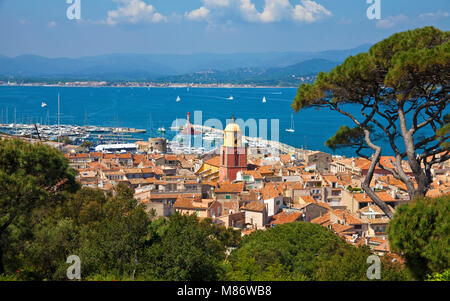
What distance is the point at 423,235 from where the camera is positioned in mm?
6293

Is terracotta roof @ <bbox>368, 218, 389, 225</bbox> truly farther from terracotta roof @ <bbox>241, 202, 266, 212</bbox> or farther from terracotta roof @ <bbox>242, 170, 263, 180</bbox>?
terracotta roof @ <bbox>242, 170, 263, 180</bbox>

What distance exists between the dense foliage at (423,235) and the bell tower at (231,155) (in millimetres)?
19296

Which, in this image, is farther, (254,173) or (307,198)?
(254,173)

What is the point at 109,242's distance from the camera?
8734 millimetres

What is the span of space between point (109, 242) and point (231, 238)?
646cm

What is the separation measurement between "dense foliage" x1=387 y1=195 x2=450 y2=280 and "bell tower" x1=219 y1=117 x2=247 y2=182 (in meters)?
19.3

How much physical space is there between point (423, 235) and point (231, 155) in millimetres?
19774

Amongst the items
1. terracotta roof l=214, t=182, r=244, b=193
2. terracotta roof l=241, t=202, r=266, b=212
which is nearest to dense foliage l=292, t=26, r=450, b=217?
terracotta roof l=241, t=202, r=266, b=212

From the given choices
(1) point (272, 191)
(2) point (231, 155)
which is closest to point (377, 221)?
(1) point (272, 191)

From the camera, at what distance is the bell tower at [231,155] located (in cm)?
2581

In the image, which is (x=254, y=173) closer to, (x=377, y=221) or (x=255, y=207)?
(x=255, y=207)

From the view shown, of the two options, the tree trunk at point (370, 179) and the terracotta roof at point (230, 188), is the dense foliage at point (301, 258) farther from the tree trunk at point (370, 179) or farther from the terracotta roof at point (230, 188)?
the terracotta roof at point (230, 188)

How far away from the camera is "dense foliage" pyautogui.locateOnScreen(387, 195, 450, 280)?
6.13 meters

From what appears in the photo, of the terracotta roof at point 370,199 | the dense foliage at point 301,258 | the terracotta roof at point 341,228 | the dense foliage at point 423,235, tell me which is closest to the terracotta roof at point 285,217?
the terracotta roof at point 341,228
